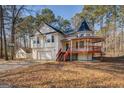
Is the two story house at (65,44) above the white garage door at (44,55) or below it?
above

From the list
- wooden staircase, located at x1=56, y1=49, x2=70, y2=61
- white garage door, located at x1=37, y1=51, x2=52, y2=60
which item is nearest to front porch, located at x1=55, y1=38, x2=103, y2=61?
wooden staircase, located at x1=56, y1=49, x2=70, y2=61

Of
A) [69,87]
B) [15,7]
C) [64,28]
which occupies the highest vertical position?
[15,7]

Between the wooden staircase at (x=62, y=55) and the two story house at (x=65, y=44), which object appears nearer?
the wooden staircase at (x=62, y=55)

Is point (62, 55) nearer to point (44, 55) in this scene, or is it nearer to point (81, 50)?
point (81, 50)

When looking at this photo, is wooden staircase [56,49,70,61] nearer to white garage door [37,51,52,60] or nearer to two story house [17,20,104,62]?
two story house [17,20,104,62]

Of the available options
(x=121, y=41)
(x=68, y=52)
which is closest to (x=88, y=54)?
(x=68, y=52)

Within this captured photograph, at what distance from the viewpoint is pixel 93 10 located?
27.0 meters

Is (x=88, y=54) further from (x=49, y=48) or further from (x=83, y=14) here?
(x=83, y=14)

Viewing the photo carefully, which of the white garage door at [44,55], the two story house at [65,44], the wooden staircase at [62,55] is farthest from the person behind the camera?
the white garage door at [44,55]

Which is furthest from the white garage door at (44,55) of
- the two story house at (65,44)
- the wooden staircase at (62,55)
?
the wooden staircase at (62,55)

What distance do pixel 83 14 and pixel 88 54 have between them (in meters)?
8.27

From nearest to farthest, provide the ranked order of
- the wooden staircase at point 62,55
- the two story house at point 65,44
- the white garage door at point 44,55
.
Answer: the wooden staircase at point 62,55 < the two story house at point 65,44 < the white garage door at point 44,55

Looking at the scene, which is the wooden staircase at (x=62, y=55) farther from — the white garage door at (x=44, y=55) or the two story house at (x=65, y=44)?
the white garage door at (x=44, y=55)

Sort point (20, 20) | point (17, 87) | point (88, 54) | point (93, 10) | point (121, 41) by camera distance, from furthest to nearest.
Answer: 1. point (121, 41)
2. point (93, 10)
3. point (20, 20)
4. point (88, 54)
5. point (17, 87)
